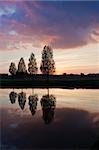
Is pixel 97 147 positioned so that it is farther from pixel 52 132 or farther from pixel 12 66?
pixel 12 66

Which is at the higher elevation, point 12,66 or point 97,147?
point 12,66

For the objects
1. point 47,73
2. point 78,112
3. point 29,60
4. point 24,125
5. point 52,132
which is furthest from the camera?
point 29,60

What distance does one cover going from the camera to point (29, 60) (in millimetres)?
120688

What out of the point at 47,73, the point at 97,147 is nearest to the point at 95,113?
the point at 97,147

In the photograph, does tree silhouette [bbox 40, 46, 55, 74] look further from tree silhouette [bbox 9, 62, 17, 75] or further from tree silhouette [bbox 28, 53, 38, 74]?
tree silhouette [bbox 9, 62, 17, 75]

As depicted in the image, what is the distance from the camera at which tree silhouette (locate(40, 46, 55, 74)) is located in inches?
4238

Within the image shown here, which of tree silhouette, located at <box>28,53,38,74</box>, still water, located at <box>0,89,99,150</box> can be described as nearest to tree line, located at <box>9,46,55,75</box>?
tree silhouette, located at <box>28,53,38,74</box>

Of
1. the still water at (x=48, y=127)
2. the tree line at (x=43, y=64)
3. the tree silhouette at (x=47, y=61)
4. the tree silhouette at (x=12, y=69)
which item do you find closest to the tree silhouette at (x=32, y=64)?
the tree line at (x=43, y=64)

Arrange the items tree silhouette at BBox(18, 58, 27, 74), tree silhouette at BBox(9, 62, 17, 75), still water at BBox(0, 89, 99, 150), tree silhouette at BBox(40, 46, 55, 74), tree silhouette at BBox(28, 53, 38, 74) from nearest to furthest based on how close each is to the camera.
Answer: still water at BBox(0, 89, 99, 150) < tree silhouette at BBox(40, 46, 55, 74) < tree silhouette at BBox(28, 53, 38, 74) < tree silhouette at BBox(18, 58, 27, 74) < tree silhouette at BBox(9, 62, 17, 75)

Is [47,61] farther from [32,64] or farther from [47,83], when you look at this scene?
[47,83]

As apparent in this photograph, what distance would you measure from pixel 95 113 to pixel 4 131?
406 inches

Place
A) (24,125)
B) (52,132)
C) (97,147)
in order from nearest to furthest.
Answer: (97,147), (52,132), (24,125)

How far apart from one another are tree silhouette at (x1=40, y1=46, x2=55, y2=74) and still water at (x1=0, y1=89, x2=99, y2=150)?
71339 mm

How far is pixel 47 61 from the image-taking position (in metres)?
108
